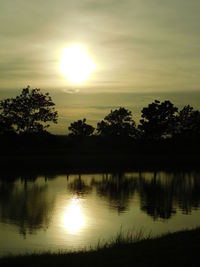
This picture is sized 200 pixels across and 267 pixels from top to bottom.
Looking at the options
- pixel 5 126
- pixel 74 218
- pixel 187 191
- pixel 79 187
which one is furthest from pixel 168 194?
pixel 5 126

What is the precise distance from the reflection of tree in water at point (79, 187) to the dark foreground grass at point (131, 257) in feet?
66.1

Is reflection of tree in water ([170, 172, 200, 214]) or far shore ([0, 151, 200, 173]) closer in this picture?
reflection of tree in water ([170, 172, 200, 214])

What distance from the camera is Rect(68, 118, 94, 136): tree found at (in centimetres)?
12575

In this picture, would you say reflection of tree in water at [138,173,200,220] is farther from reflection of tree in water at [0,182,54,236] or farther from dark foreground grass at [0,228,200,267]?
dark foreground grass at [0,228,200,267]

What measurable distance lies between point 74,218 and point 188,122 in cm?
8660

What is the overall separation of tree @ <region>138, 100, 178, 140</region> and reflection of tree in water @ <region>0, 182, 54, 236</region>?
60.9m

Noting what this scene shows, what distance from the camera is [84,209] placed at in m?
26.2

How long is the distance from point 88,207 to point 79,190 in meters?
8.92

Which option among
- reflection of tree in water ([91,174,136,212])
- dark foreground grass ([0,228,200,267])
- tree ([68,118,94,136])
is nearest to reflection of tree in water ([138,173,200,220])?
reflection of tree in water ([91,174,136,212])

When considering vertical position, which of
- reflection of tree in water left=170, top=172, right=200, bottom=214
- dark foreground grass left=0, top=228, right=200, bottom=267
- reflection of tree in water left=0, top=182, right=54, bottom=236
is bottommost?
reflection of tree in water left=170, top=172, right=200, bottom=214

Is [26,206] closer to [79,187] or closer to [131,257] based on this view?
[79,187]

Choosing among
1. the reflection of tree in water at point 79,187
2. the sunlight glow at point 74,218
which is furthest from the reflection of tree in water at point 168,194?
the reflection of tree in water at point 79,187

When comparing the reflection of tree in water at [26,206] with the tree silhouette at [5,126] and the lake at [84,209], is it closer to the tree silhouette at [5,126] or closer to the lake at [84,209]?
the lake at [84,209]

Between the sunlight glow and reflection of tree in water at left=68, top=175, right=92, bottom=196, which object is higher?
the sunlight glow
